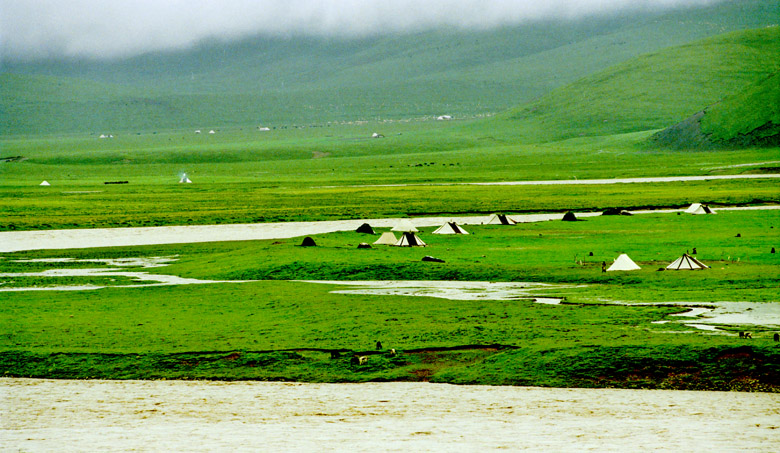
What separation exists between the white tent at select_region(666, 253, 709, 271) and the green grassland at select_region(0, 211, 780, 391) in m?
0.70

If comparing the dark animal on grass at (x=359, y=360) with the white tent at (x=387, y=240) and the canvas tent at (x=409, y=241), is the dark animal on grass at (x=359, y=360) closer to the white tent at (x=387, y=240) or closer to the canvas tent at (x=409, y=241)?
the canvas tent at (x=409, y=241)

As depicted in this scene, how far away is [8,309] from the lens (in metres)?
31.5

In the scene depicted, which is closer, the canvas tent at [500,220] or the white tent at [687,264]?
the white tent at [687,264]

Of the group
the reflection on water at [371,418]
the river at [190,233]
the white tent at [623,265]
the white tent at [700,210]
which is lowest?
the reflection on water at [371,418]

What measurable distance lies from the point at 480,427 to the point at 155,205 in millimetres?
79731

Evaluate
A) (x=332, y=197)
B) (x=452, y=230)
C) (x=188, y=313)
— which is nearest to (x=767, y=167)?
(x=332, y=197)

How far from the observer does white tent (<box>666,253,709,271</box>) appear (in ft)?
121

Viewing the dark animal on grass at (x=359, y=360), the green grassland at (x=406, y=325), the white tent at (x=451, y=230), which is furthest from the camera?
the white tent at (x=451, y=230)

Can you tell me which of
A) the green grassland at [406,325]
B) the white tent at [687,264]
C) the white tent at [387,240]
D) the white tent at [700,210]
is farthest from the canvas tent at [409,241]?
the white tent at [700,210]

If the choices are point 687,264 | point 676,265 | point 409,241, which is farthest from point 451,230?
point 687,264

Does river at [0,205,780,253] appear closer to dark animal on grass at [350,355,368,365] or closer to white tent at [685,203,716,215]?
white tent at [685,203,716,215]

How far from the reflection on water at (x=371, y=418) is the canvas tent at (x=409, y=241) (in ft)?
90.4

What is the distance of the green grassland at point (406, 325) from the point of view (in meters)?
21.8

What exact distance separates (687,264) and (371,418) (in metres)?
21.9
